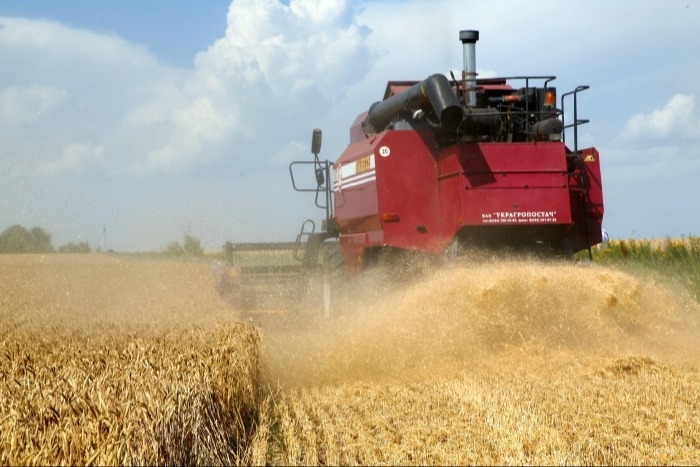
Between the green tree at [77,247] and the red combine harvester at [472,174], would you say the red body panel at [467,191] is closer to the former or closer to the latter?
the red combine harvester at [472,174]

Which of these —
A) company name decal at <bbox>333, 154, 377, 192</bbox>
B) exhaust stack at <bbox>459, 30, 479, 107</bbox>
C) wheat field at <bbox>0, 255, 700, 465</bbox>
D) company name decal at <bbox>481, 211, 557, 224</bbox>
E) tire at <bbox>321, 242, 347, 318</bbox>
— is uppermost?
exhaust stack at <bbox>459, 30, 479, 107</bbox>

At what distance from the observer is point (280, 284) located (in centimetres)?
1218

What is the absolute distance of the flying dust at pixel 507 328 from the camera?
8039 millimetres

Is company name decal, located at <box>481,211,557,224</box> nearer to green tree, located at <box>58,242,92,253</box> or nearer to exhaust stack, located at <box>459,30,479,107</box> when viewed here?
exhaust stack, located at <box>459,30,479,107</box>

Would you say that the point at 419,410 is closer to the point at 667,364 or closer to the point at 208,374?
the point at 208,374

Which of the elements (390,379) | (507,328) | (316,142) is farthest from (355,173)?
(390,379)

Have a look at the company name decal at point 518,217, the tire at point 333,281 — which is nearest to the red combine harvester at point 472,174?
the company name decal at point 518,217

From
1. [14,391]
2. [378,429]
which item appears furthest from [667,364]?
[14,391]

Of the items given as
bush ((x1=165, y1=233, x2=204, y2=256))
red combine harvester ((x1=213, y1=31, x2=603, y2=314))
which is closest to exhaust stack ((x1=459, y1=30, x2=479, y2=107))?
red combine harvester ((x1=213, y1=31, x2=603, y2=314))

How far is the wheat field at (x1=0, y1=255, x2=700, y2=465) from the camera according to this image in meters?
4.63

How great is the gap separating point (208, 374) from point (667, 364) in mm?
4103

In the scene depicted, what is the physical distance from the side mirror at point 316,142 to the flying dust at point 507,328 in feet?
11.2

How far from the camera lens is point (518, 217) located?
29.6 ft

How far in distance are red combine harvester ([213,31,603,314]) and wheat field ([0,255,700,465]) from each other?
392mm
